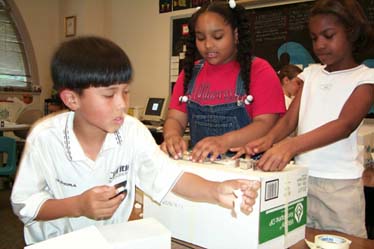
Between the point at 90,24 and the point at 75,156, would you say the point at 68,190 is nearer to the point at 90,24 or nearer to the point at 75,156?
the point at 75,156

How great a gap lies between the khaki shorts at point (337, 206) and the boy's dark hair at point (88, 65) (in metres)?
0.72

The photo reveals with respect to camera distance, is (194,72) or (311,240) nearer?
(311,240)

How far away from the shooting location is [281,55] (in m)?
3.81

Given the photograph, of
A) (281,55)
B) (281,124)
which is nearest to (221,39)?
(281,124)

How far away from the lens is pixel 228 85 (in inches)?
56.4

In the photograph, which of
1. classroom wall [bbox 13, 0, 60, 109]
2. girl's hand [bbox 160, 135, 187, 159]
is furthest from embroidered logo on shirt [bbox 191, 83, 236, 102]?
classroom wall [bbox 13, 0, 60, 109]

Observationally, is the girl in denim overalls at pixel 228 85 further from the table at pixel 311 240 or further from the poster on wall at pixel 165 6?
the poster on wall at pixel 165 6

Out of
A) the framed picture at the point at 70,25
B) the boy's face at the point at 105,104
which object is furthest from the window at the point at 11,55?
the boy's face at the point at 105,104

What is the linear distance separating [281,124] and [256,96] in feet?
0.43

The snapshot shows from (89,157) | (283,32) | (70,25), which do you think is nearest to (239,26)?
(89,157)

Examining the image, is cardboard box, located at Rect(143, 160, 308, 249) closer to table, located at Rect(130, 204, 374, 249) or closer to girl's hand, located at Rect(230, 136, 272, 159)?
table, located at Rect(130, 204, 374, 249)

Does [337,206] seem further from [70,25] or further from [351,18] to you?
[70,25]

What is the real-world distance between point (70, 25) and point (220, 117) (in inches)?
190

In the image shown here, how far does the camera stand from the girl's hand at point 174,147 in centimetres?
119
